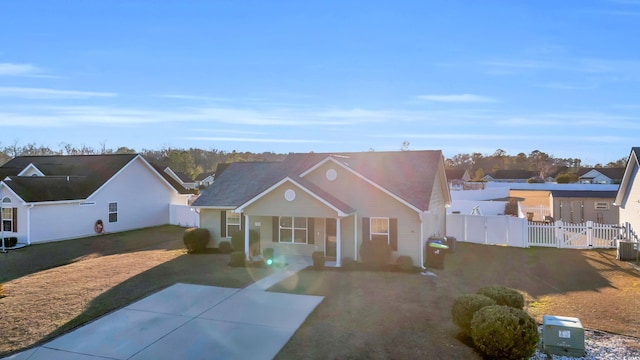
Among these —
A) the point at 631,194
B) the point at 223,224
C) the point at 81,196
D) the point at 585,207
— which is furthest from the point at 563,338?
the point at 81,196

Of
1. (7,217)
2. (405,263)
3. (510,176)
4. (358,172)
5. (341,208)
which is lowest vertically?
(405,263)

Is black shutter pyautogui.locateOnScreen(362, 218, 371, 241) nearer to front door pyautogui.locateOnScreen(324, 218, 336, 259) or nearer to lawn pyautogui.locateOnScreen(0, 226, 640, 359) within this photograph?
front door pyautogui.locateOnScreen(324, 218, 336, 259)

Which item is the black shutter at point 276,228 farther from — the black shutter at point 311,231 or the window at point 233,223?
the window at point 233,223

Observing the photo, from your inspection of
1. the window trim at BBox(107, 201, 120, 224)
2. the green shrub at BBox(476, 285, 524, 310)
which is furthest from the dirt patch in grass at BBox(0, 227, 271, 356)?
the green shrub at BBox(476, 285, 524, 310)

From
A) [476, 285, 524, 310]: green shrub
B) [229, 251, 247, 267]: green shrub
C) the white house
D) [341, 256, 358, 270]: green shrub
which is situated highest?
the white house

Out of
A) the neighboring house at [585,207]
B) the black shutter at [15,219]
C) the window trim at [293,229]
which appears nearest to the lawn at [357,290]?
the window trim at [293,229]

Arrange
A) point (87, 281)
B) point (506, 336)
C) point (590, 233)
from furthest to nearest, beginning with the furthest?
point (590, 233)
point (87, 281)
point (506, 336)

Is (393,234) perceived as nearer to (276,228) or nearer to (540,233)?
(276,228)
